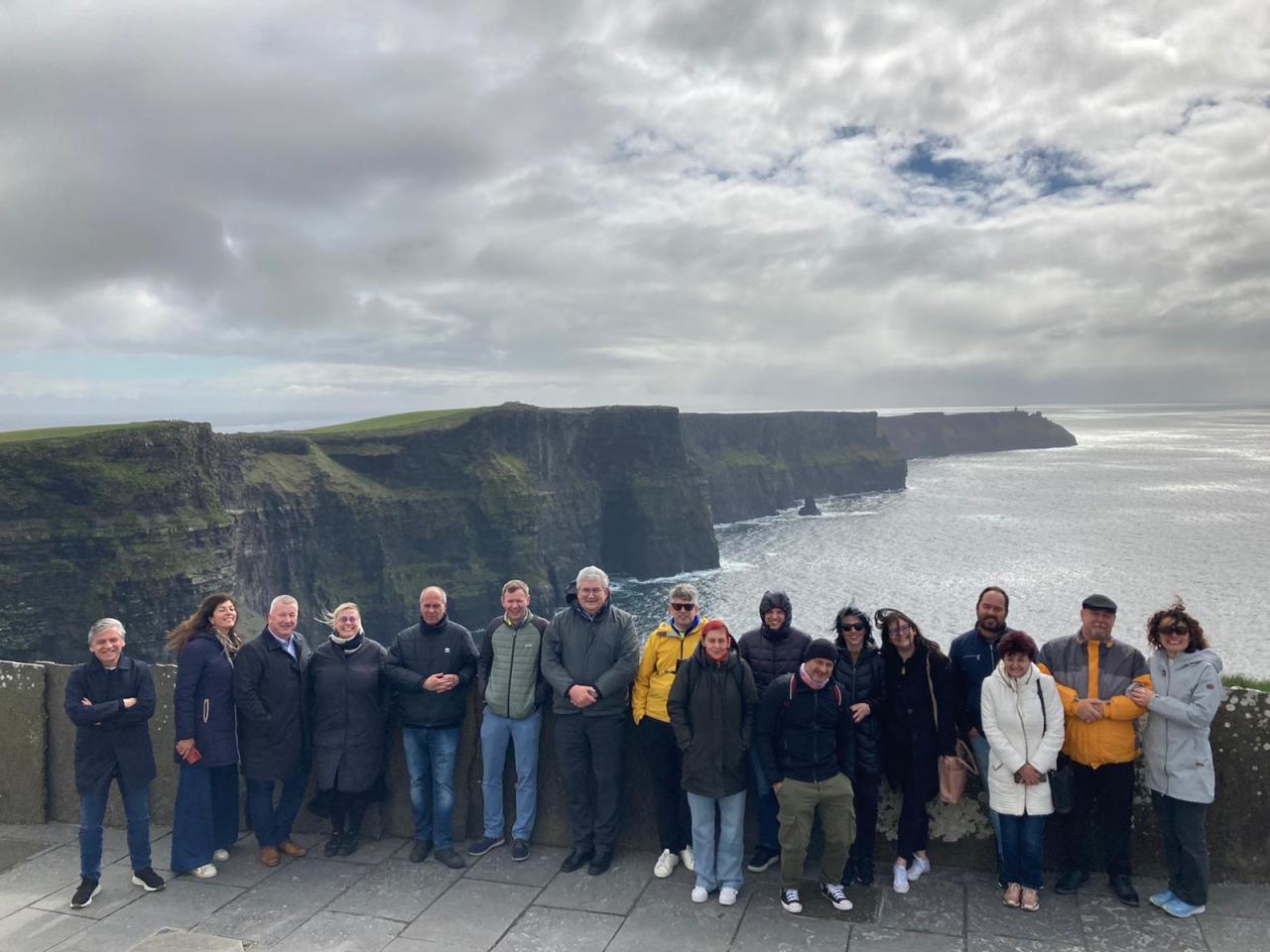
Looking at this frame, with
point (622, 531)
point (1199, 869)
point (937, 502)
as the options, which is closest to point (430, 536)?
point (622, 531)

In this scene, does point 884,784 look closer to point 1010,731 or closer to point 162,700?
point 1010,731

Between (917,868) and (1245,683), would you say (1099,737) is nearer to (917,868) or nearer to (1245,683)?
(917,868)

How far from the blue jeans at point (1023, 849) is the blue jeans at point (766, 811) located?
178 centimetres

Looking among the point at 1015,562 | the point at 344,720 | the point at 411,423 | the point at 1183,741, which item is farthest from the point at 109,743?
the point at 1015,562

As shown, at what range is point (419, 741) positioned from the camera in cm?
773

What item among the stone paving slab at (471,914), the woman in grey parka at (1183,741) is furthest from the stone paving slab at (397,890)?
the woman in grey parka at (1183,741)

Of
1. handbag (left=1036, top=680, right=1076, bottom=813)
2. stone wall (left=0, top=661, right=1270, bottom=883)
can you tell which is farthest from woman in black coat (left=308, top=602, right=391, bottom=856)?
handbag (left=1036, top=680, right=1076, bottom=813)

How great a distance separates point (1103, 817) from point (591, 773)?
4.17m

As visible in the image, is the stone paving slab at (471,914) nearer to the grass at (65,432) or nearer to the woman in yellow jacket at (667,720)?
the woman in yellow jacket at (667,720)

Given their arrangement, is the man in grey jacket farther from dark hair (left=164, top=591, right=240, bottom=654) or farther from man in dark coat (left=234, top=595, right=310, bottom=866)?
dark hair (left=164, top=591, right=240, bottom=654)

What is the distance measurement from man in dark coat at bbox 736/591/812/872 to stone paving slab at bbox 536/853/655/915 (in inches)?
38.3

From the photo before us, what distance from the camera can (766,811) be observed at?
7137 millimetres

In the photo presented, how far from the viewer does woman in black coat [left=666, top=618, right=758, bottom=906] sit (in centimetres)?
666

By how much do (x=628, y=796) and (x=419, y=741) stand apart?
2.00 m
